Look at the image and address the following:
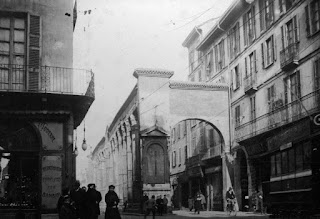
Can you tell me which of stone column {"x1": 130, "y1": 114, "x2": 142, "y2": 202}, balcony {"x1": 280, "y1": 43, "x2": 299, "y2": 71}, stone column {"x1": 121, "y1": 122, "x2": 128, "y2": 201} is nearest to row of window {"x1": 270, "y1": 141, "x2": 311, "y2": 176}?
balcony {"x1": 280, "y1": 43, "x2": 299, "y2": 71}

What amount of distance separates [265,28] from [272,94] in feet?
12.6

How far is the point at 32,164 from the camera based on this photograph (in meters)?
17.7

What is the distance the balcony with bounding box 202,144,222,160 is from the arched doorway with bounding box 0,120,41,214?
18.8m

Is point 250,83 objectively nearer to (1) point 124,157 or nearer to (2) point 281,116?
(2) point 281,116

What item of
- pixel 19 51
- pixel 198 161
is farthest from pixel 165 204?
pixel 19 51

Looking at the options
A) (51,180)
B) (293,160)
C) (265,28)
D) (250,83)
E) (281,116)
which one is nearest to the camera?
(51,180)

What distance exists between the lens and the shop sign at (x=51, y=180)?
17.3 m

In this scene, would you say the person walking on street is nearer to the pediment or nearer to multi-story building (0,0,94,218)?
the pediment

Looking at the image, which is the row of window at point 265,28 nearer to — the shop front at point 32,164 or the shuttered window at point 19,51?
the shuttered window at point 19,51

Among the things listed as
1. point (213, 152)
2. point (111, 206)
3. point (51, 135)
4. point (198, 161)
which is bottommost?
point (111, 206)

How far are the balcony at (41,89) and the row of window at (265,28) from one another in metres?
10.8

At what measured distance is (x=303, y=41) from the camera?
78.1ft

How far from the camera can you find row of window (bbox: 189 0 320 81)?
23.0 meters

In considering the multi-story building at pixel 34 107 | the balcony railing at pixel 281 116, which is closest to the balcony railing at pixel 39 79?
the multi-story building at pixel 34 107
